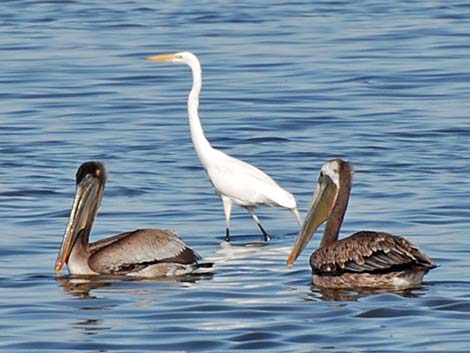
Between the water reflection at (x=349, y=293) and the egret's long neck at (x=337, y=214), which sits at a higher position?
the egret's long neck at (x=337, y=214)

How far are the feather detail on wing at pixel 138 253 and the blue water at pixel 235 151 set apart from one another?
15 cm

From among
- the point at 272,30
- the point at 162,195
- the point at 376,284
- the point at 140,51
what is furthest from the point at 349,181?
the point at 272,30

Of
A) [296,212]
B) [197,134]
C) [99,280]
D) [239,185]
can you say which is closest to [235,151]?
[197,134]

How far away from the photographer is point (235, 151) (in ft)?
51.8

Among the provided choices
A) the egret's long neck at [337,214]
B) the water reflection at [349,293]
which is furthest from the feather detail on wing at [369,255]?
the egret's long neck at [337,214]

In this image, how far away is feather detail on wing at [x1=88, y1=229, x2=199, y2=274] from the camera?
10.4 meters

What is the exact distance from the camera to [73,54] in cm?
2289

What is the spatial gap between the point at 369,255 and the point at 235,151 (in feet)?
20.3

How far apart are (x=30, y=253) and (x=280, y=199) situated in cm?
207

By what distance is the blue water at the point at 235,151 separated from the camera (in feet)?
28.9

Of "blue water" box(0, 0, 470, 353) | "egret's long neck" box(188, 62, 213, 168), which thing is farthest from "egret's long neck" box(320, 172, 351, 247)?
"egret's long neck" box(188, 62, 213, 168)

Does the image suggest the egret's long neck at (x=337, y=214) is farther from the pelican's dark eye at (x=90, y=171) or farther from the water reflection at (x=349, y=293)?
the pelican's dark eye at (x=90, y=171)

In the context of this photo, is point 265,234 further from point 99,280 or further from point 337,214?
point 99,280

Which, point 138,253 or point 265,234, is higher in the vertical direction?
point 138,253
